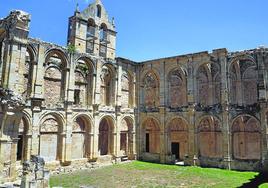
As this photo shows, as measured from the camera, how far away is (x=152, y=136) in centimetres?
3052

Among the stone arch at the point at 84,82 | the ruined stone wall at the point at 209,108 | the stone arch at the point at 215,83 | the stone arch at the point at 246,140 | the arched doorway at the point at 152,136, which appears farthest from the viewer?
the arched doorway at the point at 152,136

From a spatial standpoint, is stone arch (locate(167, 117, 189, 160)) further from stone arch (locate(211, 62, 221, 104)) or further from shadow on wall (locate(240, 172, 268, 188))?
shadow on wall (locate(240, 172, 268, 188))

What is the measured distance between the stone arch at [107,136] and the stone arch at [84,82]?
2.75 meters

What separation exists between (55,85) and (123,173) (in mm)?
9912

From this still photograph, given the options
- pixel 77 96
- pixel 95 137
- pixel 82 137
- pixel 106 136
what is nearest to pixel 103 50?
pixel 77 96

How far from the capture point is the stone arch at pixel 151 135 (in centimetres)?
2996

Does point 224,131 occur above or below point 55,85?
below

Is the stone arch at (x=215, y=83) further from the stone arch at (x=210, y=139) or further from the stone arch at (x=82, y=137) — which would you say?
the stone arch at (x=82, y=137)

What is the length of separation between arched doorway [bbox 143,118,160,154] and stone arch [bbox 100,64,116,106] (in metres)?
5.14

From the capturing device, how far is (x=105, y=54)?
3484 centimetres

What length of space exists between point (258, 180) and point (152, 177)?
7.31 metres

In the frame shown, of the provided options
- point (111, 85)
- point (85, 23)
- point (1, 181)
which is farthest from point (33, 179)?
point (85, 23)

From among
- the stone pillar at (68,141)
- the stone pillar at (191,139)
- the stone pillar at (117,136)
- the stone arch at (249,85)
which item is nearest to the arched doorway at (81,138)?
the stone pillar at (68,141)

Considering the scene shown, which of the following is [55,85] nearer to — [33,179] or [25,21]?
[25,21]
